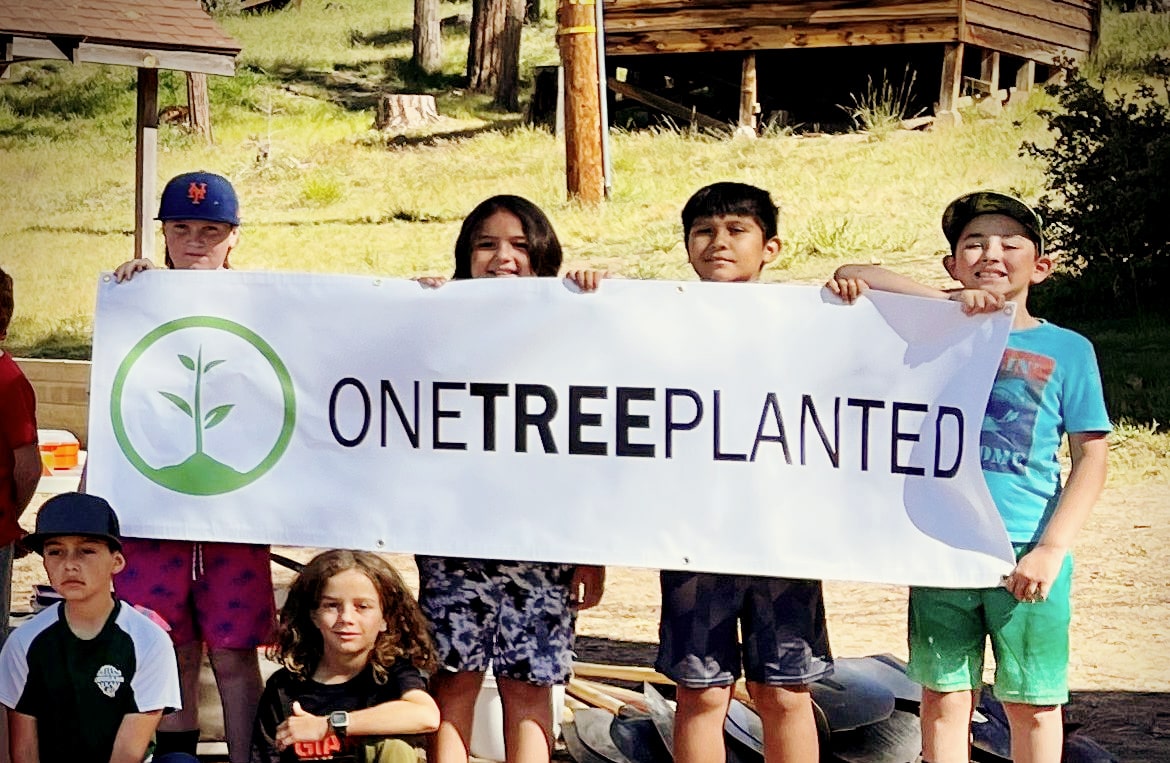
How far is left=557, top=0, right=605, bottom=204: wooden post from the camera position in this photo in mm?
10547

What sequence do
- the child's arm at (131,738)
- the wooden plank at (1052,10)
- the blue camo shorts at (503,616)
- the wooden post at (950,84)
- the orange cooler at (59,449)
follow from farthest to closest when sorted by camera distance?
the wooden post at (950,84)
the wooden plank at (1052,10)
the orange cooler at (59,449)
the blue camo shorts at (503,616)
the child's arm at (131,738)

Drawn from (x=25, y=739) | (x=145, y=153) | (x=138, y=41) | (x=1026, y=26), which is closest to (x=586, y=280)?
(x=25, y=739)

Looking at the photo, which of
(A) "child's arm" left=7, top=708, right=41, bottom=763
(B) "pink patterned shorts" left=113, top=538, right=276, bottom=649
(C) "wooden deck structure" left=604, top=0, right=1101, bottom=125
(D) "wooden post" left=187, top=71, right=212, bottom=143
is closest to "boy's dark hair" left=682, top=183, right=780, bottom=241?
(B) "pink patterned shorts" left=113, top=538, right=276, bottom=649

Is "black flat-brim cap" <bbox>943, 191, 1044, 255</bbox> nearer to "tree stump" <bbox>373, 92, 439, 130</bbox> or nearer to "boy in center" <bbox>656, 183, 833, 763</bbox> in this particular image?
"boy in center" <bbox>656, 183, 833, 763</bbox>

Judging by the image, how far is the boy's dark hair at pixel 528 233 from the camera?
163 inches

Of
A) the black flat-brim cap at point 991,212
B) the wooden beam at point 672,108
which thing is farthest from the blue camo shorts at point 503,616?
the wooden beam at point 672,108

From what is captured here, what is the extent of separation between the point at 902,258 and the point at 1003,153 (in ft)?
3.15

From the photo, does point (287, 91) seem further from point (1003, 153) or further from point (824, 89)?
point (1003, 153)

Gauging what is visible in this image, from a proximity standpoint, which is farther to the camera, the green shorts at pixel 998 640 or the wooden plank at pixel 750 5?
the wooden plank at pixel 750 5

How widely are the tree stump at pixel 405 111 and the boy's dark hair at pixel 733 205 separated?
706 centimetres

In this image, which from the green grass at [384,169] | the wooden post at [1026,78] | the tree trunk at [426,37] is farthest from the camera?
the tree trunk at [426,37]

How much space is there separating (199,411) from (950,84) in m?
7.51

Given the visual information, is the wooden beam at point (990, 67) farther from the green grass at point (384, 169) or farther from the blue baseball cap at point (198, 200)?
the blue baseball cap at point (198, 200)

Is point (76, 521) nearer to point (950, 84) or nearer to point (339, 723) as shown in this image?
point (339, 723)
